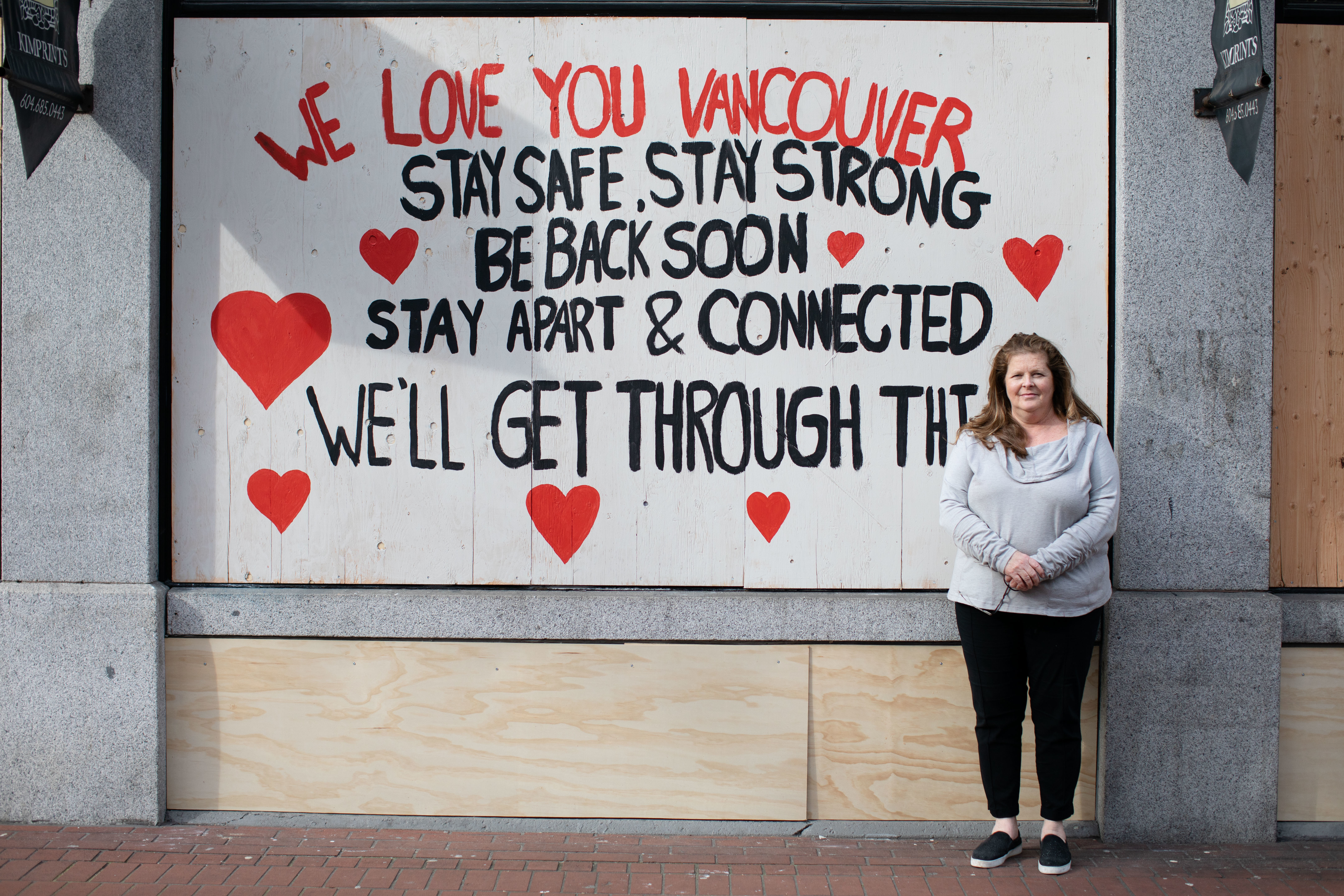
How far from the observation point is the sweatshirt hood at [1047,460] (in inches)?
141

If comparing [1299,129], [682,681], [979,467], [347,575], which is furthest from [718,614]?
A: [1299,129]

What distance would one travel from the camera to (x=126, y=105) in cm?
406

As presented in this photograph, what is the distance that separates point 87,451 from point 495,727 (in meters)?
2.07

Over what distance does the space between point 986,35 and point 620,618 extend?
9.49ft

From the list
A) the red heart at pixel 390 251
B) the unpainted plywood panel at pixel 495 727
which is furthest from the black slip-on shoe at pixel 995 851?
the red heart at pixel 390 251

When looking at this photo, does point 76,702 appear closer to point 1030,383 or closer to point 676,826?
point 676,826

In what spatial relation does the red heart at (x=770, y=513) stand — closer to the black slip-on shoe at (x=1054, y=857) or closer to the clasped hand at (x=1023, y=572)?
the clasped hand at (x=1023, y=572)

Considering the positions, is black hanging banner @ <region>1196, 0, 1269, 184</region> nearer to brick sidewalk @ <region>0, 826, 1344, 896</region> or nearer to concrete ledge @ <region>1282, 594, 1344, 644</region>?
concrete ledge @ <region>1282, 594, 1344, 644</region>

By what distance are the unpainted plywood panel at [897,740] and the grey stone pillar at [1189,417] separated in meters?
0.25

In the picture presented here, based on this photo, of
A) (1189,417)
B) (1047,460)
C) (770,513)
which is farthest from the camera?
(770,513)

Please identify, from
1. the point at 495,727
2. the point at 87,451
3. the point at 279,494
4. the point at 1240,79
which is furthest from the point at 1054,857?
the point at 87,451

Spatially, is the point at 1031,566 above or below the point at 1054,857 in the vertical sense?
above

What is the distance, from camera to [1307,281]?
4.14m

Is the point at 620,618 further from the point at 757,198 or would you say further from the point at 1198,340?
the point at 1198,340
